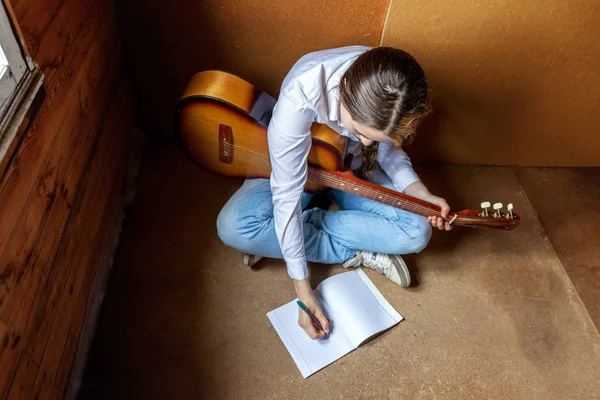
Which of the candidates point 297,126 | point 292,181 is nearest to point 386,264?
point 292,181

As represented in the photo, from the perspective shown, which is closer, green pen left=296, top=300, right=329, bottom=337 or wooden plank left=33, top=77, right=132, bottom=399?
wooden plank left=33, top=77, right=132, bottom=399

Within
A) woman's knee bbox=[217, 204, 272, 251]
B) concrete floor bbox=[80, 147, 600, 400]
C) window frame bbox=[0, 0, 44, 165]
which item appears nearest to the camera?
window frame bbox=[0, 0, 44, 165]

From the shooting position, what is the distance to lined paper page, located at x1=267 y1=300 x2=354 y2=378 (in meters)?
1.22

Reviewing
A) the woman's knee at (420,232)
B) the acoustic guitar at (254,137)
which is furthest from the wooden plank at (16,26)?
the woman's knee at (420,232)

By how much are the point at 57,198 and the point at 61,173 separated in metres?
0.06

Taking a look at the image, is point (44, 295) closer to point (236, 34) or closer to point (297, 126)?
point (297, 126)

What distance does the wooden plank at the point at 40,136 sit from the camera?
31.4 inches

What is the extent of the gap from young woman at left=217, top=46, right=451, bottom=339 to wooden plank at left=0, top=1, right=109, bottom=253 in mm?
448

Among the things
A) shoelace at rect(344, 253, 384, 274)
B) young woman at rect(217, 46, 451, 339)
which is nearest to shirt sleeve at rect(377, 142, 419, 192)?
young woman at rect(217, 46, 451, 339)

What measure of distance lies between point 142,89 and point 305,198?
2.11 feet

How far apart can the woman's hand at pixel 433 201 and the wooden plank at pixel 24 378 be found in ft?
3.11

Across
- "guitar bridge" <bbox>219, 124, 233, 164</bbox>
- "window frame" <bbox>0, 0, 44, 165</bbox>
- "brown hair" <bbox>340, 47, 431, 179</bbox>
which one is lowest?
"guitar bridge" <bbox>219, 124, 233, 164</bbox>

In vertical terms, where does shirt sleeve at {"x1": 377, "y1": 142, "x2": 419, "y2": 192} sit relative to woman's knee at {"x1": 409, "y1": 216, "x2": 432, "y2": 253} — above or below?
above

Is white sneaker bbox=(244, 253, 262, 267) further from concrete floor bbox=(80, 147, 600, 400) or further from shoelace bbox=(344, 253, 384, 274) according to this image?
shoelace bbox=(344, 253, 384, 274)
